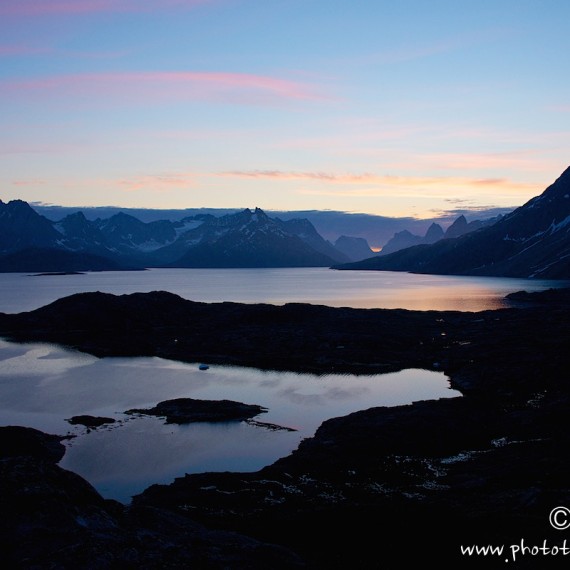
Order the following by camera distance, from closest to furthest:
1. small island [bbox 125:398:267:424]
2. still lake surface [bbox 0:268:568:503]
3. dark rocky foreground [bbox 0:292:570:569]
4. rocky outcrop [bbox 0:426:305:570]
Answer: rocky outcrop [bbox 0:426:305:570], dark rocky foreground [bbox 0:292:570:569], still lake surface [bbox 0:268:568:503], small island [bbox 125:398:267:424]

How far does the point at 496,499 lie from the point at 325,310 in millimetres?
96163

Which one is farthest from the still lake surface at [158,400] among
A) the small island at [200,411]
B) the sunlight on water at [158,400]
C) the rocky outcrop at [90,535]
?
the rocky outcrop at [90,535]

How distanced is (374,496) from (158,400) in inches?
1446

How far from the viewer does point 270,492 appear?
1430 inches

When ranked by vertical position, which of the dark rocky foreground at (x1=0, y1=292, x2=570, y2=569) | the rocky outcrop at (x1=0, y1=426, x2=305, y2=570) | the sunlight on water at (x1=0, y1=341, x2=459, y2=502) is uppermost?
the rocky outcrop at (x1=0, y1=426, x2=305, y2=570)

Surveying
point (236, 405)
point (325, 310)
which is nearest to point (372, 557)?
point (236, 405)

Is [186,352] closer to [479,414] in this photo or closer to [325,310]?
[325,310]

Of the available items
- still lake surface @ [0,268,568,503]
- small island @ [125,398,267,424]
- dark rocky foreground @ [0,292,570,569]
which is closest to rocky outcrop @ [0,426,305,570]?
dark rocky foreground @ [0,292,570,569]

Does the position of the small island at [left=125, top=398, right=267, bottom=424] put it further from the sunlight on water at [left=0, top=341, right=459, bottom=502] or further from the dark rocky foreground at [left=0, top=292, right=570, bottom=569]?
the dark rocky foreground at [left=0, top=292, right=570, bottom=569]

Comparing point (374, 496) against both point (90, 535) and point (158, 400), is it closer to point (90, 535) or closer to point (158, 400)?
point (90, 535)

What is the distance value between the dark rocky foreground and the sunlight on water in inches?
130

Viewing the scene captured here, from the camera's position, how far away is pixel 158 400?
6662 centimetres

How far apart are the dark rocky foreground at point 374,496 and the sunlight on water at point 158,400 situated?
330cm

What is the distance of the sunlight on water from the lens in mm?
44094
